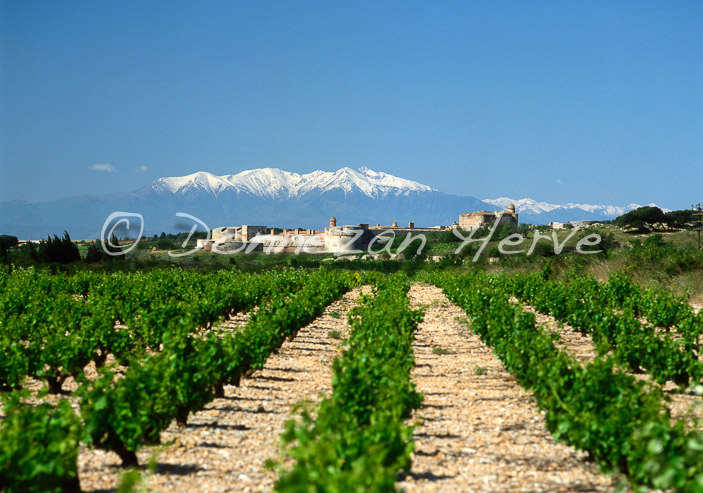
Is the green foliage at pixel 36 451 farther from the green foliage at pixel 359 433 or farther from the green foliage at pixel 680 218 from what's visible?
the green foliage at pixel 680 218

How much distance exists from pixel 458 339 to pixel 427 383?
17.8 feet

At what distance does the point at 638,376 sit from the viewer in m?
10.7

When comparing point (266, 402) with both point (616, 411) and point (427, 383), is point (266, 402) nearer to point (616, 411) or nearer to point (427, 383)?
point (427, 383)

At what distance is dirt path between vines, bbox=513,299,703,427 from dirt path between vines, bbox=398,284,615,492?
3.28 ft

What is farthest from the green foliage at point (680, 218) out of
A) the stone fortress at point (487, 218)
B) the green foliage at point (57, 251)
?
the green foliage at point (57, 251)

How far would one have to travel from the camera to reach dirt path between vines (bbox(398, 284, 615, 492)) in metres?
5.87

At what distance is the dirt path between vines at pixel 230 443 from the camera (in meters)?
5.78

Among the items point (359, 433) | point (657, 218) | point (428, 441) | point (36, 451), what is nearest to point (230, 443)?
point (428, 441)

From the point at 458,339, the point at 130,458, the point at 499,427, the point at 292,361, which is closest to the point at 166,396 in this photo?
the point at 130,458

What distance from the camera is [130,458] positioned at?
617 cm

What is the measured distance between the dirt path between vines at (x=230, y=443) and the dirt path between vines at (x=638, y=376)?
11.7 ft

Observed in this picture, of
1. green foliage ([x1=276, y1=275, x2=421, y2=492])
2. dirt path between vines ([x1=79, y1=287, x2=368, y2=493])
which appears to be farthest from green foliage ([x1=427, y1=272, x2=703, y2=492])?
dirt path between vines ([x1=79, y1=287, x2=368, y2=493])

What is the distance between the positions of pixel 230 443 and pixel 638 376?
692 cm

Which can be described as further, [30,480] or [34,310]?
[34,310]
